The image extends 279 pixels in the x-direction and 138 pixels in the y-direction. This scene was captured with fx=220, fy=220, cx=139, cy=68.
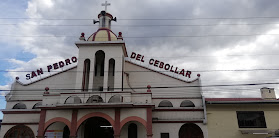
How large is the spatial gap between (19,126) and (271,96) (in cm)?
2936

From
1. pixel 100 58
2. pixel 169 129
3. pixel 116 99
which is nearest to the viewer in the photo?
pixel 116 99

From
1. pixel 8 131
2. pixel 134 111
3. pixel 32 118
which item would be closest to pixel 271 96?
pixel 134 111

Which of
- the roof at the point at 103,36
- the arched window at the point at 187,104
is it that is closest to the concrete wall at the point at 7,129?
the roof at the point at 103,36

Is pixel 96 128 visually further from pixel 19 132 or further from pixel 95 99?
pixel 19 132

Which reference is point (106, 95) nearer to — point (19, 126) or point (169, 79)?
point (169, 79)

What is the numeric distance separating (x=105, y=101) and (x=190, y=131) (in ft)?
31.9

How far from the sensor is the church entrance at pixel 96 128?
2400 centimetres

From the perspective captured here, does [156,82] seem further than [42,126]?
Yes

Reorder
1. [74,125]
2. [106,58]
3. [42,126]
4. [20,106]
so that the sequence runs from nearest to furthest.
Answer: [74,125] < [42,126] < [106,58] < [20,106]

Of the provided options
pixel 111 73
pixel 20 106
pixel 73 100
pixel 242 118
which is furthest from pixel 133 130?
pixel 20 106

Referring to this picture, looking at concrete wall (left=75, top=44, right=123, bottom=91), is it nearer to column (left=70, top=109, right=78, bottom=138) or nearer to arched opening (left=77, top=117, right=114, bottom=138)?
column (left=70, top=109, right=78, bottom=138)

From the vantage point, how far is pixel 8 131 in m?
24.3

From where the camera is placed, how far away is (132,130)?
76.6ft

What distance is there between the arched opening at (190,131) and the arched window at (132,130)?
474 cm
